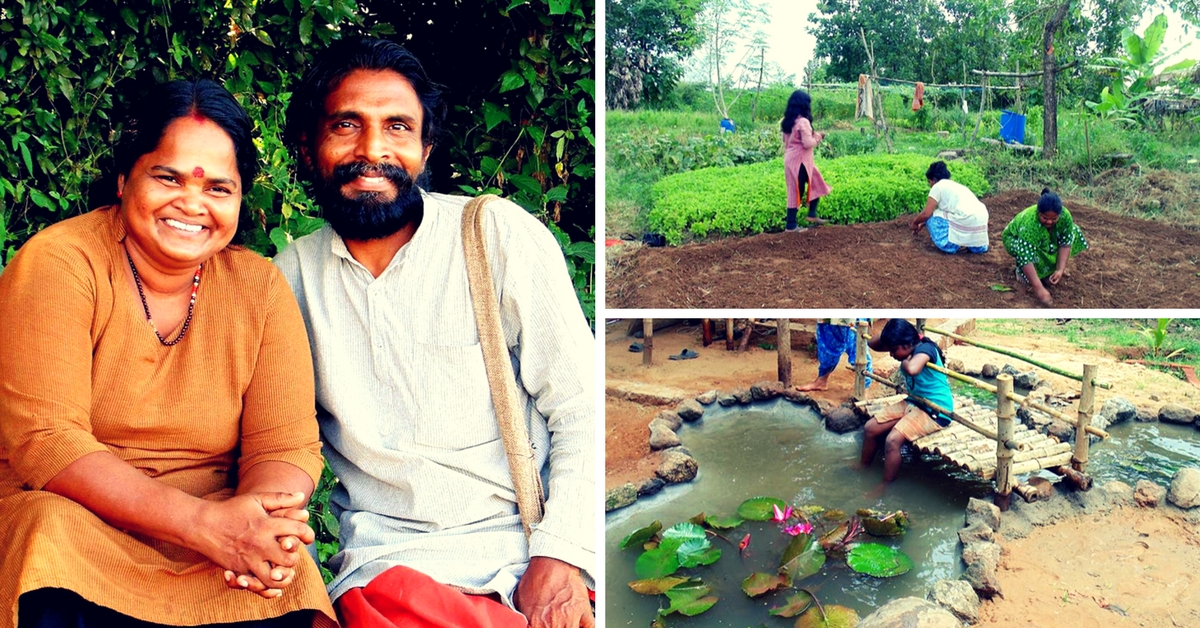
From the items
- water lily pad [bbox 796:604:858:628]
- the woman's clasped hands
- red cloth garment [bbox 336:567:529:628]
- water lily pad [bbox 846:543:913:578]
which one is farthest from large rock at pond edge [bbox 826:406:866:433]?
the woman's clasped hands

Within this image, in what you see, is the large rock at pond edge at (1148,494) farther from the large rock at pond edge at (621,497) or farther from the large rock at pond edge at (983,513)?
the large rock at pond edge at (621,497)

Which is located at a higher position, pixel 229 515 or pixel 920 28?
pixel 920 28

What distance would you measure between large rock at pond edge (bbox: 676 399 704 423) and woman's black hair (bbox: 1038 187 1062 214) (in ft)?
4.87

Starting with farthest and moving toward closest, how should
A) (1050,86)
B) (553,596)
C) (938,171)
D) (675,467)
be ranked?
(938,171) → (1050,86) → (675,467) → (553,596)

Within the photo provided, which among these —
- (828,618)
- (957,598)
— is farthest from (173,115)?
(957,598)

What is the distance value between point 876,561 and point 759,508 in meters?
0.45

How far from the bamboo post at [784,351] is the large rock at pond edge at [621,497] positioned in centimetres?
70

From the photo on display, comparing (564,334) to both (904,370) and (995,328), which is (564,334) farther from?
(995,328)

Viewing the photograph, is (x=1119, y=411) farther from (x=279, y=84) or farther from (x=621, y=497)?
(x=279, y=84)

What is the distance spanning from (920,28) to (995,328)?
1.22 m

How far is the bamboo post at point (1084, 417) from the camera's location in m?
3.26

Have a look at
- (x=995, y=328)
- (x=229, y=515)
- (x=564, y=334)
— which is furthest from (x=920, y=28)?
(x=229, y=515)

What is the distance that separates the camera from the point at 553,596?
165 cm

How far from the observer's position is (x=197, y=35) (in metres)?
2.35
